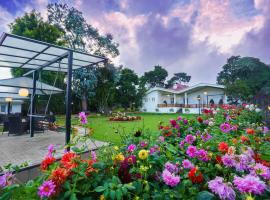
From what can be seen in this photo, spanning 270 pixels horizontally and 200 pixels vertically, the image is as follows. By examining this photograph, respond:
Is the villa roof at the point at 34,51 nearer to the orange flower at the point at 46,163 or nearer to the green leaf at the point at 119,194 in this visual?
the orange flower at the point at 46,163

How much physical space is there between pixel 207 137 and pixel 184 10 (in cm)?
757

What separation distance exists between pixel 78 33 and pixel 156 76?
25327mm

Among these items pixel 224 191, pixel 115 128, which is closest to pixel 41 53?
pixel 115 128

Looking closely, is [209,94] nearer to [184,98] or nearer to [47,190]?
[184,98]

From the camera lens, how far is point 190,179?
89 centimetres

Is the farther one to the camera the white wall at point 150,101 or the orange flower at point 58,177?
the white wall at point 150,101

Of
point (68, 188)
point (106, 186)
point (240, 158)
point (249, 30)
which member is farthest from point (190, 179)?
point (249, 30)

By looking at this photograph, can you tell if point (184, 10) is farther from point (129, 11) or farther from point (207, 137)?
point (207, 137)

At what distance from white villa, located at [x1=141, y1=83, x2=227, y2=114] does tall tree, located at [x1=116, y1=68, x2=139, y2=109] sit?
237 cm

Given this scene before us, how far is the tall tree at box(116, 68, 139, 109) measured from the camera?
2645 centimetres

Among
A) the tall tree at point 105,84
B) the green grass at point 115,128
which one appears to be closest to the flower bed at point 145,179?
the green grass at point 115,128

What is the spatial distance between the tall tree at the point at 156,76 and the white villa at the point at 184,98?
14.8 metres

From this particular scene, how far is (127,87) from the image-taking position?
86.2ft

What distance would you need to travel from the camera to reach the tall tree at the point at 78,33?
19719 mm
